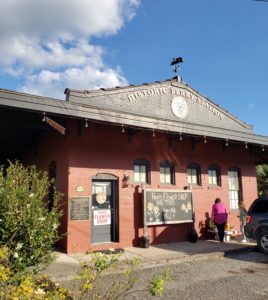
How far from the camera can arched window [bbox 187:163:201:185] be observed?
13250 millimetres

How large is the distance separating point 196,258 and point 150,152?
4.26 meters

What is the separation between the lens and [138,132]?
1188 centimetres

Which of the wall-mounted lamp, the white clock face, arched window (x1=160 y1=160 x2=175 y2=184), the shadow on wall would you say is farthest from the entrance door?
the white clock face

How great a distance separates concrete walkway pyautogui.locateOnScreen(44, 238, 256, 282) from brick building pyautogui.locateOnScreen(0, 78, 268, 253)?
2.19ft

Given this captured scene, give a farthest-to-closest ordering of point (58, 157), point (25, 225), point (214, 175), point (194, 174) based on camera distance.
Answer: point (214, 175), point (194, 174), point (58, 157), point (25, 225)

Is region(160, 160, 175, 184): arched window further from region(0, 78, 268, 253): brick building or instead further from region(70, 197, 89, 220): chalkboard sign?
region(70, 197, 89, 220): chalkboard sign

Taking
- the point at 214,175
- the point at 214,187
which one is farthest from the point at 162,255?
the point at 214,175

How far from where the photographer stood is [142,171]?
1195 cm

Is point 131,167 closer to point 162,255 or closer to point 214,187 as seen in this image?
point 162,255

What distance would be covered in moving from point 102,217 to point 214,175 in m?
5.84

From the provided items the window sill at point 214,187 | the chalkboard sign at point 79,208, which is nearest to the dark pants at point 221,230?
the window sill at point 214,187

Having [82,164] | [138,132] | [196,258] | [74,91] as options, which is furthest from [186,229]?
[74,91]

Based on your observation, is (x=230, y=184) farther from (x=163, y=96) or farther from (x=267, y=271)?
(x=267, y=271)

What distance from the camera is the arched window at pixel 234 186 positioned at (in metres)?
14.7
